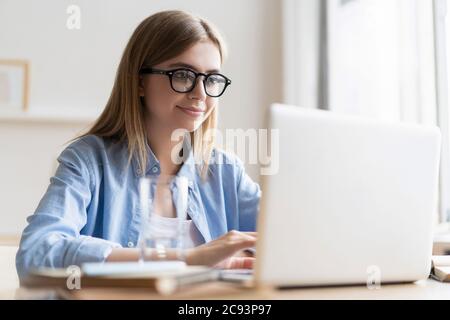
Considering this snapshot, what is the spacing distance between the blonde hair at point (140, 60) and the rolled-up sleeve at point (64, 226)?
0.15 metres

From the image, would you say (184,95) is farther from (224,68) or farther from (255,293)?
(224,68)

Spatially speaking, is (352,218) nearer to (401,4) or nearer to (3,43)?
(401,4)

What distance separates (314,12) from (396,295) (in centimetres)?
212

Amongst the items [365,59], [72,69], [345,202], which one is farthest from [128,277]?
[72,69]

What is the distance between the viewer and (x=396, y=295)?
35.8 inches

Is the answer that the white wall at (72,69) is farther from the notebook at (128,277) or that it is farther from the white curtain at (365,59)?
the notebook at (128,277)

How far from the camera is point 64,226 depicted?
3.75ft

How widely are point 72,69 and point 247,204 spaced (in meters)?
1.37

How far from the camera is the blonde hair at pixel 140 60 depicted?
1.52 meters

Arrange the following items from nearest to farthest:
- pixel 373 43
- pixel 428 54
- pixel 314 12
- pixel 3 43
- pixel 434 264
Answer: pixel 434 264 < pixel 428 54 < pixel 373 43 < pixel 3 43 < pixel 314 12

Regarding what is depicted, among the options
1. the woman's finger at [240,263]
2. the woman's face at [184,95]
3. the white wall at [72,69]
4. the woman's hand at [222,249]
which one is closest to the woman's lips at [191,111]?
the woman's face at [184,95]
